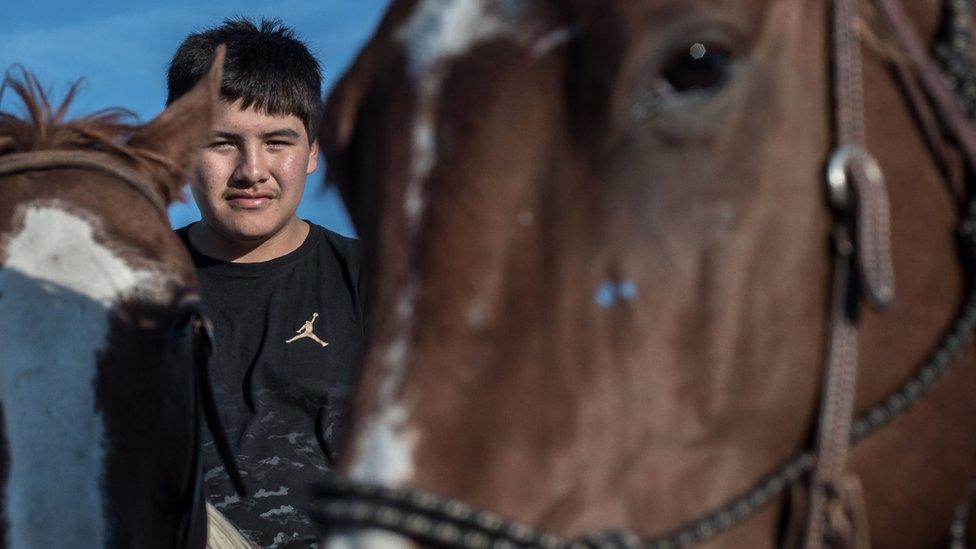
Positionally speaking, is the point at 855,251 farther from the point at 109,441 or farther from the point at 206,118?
the point at 206,118

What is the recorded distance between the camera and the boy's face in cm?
454

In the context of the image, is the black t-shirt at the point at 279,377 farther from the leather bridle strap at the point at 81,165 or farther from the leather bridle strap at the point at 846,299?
the leather bridle strap at the point at 846,299

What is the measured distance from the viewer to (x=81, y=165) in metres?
3.51

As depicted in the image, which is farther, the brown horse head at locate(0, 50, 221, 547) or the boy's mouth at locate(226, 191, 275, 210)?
the boy's mouth at locate(226, 191, 275, 210)

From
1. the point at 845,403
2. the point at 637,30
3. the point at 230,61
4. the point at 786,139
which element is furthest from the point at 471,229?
the point at 230,61

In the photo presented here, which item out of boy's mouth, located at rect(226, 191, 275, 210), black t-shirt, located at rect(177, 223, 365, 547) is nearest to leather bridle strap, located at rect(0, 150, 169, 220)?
black t-shirt, located at rect(177, 223, 365, 547)

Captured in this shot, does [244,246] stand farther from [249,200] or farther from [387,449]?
[387,449]

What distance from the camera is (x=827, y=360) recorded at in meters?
1.79

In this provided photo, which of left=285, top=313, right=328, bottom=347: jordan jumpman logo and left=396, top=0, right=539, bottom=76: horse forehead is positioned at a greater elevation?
left=396, top=0, right=539, bottom=76: horse forehead

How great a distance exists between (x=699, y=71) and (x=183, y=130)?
98.9 inches

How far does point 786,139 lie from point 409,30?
69 cm

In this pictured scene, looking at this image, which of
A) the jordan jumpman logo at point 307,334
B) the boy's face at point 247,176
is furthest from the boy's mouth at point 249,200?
the jordan jumpman logo at point 307,334

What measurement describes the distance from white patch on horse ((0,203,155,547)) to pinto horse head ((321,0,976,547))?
1582 mm

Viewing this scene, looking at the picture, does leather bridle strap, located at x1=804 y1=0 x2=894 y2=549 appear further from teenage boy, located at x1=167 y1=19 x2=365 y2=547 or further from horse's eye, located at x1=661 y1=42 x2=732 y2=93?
teenage boy, located at x1=167 y1=19 x2=365 y2=547
